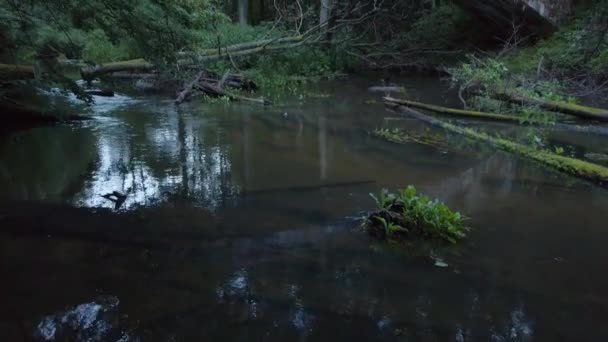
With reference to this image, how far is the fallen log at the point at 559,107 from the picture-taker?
7.83 metres

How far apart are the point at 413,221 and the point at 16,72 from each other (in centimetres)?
665

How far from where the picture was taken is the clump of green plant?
4254mm

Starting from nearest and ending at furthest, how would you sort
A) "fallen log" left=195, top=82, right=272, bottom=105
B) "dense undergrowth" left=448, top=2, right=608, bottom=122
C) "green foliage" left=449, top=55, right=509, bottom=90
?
"dense undergrowth" left=448, top=2, right=608, bottom=122 → "green foliage" left=449, top=55, right=509, bottom=90 → "fallen log" left=195, top=82, right=272, bottom=105

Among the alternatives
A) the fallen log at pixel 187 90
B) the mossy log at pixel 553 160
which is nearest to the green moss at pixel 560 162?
the mossy log at pixel 553 160

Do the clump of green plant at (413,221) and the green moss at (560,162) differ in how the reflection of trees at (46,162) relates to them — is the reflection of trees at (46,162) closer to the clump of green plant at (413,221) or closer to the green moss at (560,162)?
the clump of green plant at (413,221)

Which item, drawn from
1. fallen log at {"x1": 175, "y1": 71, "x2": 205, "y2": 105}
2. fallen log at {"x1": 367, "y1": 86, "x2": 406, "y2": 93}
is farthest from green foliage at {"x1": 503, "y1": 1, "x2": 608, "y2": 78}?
fallen log at {"x1": 175, "y1": 71, "x2": 205, "y2": 105}

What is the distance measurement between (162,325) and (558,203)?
14.2 feet

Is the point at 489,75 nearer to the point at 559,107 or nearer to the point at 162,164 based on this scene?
the point at 559,107

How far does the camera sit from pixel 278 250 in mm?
3969

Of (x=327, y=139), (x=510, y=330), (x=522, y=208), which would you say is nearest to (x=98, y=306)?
(x=510, y=330)

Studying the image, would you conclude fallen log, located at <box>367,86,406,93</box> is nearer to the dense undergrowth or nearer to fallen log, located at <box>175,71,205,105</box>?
the dense undergrowth

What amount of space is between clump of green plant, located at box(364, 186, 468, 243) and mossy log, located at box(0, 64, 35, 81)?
6.13 meters

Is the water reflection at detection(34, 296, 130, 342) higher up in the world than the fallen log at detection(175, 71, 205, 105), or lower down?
lower down

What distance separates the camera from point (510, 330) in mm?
2982
